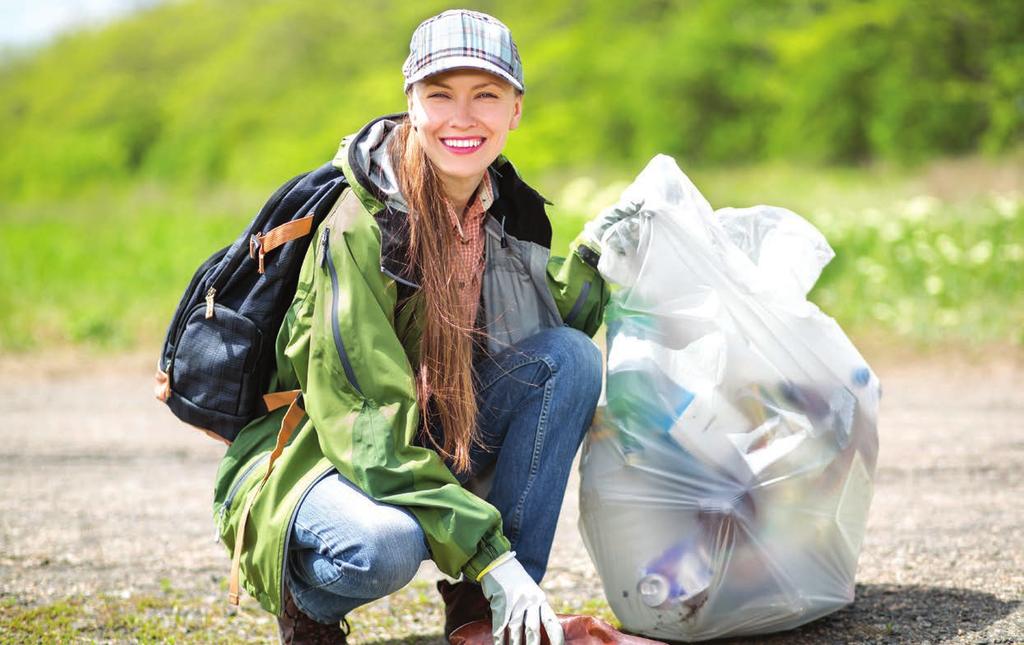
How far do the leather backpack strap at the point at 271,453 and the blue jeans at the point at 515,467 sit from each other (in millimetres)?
98

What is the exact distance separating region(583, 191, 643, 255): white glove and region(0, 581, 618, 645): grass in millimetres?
843

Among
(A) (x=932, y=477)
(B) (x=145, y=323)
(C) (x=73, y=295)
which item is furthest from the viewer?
(C) (x=73, y=295)

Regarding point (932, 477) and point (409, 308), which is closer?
point (409, 308)

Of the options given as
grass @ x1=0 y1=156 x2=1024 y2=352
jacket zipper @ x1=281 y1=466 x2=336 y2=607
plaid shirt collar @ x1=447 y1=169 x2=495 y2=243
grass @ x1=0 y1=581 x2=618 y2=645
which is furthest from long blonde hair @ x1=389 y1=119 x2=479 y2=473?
grass @ x1=0 y1=156 x2=1024 y2=352

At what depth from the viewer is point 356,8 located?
18.0 meters

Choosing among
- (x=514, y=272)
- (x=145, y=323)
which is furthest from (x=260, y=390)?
(x=145, y=323)

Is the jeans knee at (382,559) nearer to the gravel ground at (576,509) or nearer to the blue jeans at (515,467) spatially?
the blue jeans at (515,467)

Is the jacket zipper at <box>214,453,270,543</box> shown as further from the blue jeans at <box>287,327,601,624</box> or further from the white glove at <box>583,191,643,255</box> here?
the white glove at <box>583,191,643,255</box>

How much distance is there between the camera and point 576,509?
11.5 ft

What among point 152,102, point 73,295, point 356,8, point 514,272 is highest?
point 356,8

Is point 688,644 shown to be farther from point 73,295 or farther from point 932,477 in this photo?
point 73,295

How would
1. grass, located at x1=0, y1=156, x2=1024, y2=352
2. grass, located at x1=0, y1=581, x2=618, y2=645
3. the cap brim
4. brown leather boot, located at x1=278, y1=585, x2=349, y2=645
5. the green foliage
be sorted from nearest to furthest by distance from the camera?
the cap brim, brown leather boot, located at x1=278, y1=585, x2=349, y2=645, grass, located at x1=0, y1=581, x2=618, y2=645, grass, located at x1=0, y1=156, x2=1024, y2=352, the green foliage

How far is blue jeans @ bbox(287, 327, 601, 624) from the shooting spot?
6.40 feet

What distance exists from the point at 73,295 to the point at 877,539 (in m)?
6.24
